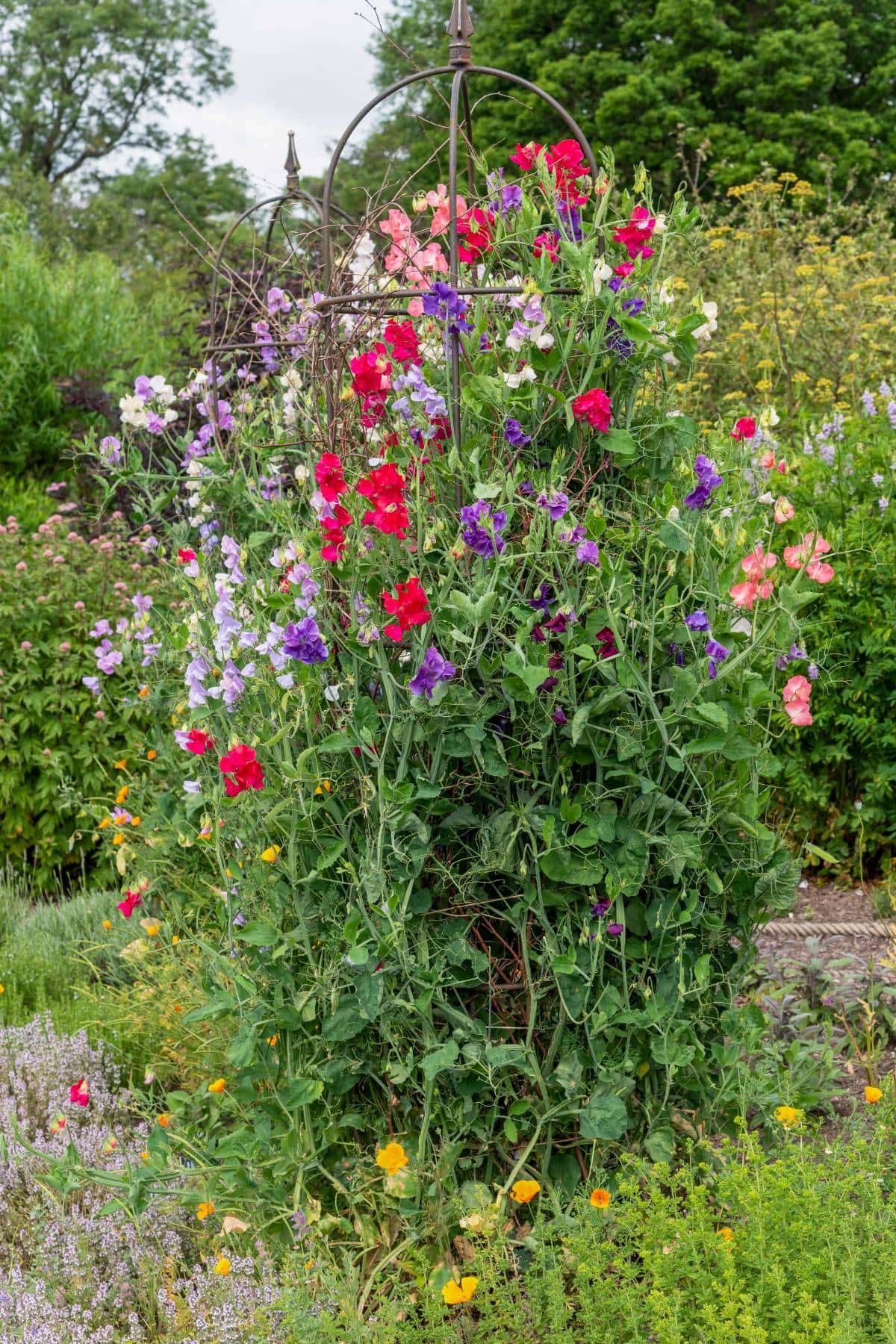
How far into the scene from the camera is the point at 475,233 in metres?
2.32

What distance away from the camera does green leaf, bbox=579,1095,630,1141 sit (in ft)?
6.75

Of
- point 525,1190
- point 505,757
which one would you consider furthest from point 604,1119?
point 505,757

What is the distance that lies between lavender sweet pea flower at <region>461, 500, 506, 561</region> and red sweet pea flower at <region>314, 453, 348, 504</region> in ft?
0.75

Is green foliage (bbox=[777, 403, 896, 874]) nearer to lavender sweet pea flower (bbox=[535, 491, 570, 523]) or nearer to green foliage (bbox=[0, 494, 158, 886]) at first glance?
lavender sweet pea flower (bbox=[535, 491, 570, 523])

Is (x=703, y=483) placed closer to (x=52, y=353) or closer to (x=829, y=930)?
(x=829, y=930)

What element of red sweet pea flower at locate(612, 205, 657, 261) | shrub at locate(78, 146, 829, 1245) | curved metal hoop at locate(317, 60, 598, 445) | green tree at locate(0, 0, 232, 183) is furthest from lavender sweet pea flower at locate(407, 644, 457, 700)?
green tree at locate(0, 0, 232, 183)

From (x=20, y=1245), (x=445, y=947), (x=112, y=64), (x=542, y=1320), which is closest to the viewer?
(x=542, y=1320)

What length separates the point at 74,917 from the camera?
13.1ft

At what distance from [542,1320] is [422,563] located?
127 centimetres

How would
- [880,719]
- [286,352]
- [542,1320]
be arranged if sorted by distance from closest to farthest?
[542,1320], [286,352], [880,719]

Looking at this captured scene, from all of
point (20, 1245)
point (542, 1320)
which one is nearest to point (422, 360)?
point (542, 1320)

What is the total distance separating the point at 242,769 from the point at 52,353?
251 inches

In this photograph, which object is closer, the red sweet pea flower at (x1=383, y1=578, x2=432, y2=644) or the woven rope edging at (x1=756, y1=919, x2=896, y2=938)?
the red sweet pea flower at (x1=383, y1=578, x2=432, y2=644)

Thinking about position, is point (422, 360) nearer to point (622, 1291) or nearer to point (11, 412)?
point (622, 1291)
